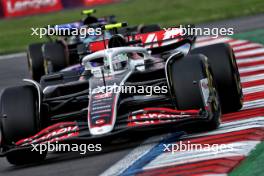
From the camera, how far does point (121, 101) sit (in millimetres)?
10031

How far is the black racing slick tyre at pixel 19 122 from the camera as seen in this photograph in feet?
32.5

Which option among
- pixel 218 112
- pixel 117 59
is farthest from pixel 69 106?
pixel 218 112

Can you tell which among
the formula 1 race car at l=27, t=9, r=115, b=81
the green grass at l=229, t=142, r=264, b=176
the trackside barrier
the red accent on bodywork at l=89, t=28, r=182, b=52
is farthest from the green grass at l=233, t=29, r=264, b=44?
the trackside barrier

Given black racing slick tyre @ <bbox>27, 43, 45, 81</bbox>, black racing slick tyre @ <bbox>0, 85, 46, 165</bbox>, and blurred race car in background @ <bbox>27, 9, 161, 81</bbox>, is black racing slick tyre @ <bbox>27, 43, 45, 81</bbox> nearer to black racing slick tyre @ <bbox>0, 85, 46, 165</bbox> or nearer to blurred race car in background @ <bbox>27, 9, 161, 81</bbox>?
blurred race car in background @ <bbox>27, 9, 161, 81</bbox>

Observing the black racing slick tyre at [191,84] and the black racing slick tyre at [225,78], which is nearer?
the black racing slick tyre at [191,84]

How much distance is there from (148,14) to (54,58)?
1536 cm

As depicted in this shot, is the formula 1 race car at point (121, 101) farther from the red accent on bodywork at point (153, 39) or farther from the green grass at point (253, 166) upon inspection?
the green grass at point (253, 166)

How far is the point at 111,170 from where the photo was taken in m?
8.51

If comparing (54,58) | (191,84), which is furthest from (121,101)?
(54,58)

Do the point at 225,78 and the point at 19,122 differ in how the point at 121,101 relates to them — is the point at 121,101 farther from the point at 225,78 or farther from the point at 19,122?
the point at 225,78

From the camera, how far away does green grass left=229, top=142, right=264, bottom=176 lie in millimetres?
7410

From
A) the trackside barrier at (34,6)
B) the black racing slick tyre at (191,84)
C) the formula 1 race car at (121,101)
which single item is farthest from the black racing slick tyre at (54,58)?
the trackside barrier at (34,6)

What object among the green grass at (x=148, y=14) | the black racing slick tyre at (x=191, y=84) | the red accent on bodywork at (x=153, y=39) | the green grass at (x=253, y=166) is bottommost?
the green grass at (x=148, y=14)

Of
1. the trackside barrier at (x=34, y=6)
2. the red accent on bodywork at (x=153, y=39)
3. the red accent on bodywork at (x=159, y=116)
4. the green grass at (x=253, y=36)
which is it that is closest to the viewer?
the red accent on bodywork at (x=159, y=116)
